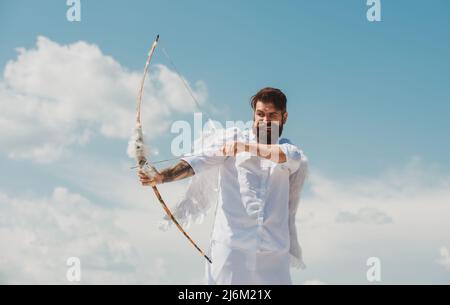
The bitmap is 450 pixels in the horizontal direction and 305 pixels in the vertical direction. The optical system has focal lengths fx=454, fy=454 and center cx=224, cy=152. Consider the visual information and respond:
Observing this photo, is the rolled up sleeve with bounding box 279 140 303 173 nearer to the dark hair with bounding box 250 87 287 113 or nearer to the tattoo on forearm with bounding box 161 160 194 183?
the dark hair with bounding box 250 87 287 113

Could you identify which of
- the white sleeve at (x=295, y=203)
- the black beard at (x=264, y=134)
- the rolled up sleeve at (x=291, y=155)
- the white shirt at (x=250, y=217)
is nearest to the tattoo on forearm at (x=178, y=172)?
the white shirt at (x=250, y=217)

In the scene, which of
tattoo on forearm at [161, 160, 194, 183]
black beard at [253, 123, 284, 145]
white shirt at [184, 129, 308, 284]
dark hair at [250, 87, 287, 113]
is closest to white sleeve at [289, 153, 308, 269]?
white shirt at [184, 129, 308, 284]

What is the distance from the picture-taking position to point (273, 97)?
3.27 meters

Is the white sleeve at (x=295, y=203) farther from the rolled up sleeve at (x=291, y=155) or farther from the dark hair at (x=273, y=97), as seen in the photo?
the dark hair at (x=273, y=97)

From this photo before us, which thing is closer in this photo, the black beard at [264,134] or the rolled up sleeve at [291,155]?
the rolled up sleeve at [291,155]

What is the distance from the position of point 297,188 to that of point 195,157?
0.85 meters

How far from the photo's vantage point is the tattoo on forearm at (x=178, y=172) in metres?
3.04

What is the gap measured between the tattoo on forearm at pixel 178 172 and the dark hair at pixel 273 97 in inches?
28.2

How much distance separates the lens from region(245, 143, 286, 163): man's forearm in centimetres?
303

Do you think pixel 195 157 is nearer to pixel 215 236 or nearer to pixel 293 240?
pixel 215 236

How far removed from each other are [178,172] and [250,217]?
1.91 feet

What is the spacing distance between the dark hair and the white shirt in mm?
284
